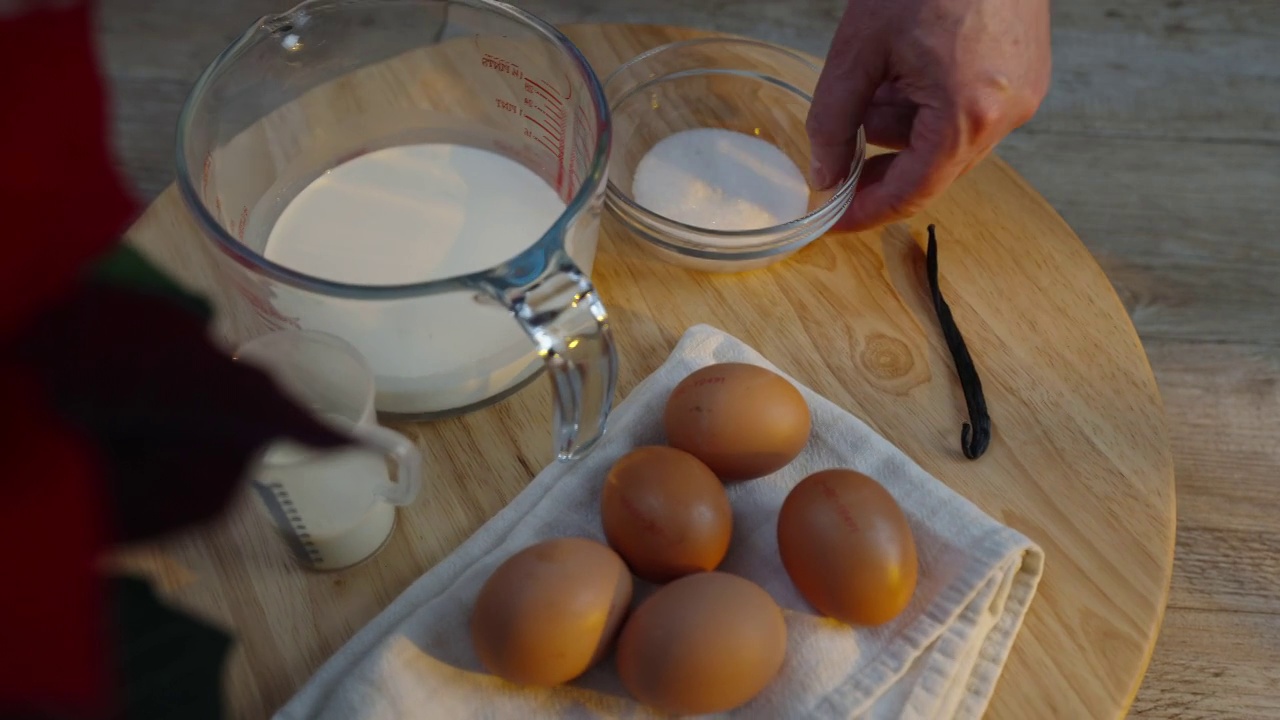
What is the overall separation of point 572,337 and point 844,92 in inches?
14.5

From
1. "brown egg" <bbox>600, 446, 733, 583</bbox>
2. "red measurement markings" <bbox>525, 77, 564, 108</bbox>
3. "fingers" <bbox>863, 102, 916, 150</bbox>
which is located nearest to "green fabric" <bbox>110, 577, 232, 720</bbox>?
"brown egg" <bbox>600, 446, 733, 583</bbox>

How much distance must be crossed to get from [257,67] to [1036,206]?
631 mm

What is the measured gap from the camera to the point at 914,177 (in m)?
0.75

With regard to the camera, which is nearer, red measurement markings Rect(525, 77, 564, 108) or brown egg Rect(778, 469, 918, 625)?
brown egg Rect(778, 469, 918, 625)

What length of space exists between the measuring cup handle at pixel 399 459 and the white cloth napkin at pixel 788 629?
0.25 ft

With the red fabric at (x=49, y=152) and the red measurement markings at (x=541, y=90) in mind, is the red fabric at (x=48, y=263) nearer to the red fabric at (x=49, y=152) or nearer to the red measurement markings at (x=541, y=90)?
the red fabric at (x=49, y=152)

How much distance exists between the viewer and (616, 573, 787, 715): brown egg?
1.74ft

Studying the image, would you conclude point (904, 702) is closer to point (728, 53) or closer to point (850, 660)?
point (850, 660)

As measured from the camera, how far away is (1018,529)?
2.17 feet

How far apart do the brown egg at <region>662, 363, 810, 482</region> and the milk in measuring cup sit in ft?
0.39

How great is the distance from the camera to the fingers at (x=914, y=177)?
74 cm

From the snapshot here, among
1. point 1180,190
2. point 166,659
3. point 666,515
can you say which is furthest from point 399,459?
point 1180,190

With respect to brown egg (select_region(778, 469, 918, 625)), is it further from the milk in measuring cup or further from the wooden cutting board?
the milk in measuring cup

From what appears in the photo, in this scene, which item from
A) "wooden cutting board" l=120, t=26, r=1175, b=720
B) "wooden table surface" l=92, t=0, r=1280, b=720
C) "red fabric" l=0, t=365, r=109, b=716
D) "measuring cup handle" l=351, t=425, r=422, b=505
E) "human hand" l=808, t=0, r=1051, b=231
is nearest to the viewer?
"red fabric" l=0, t=365, r=109, b=716
